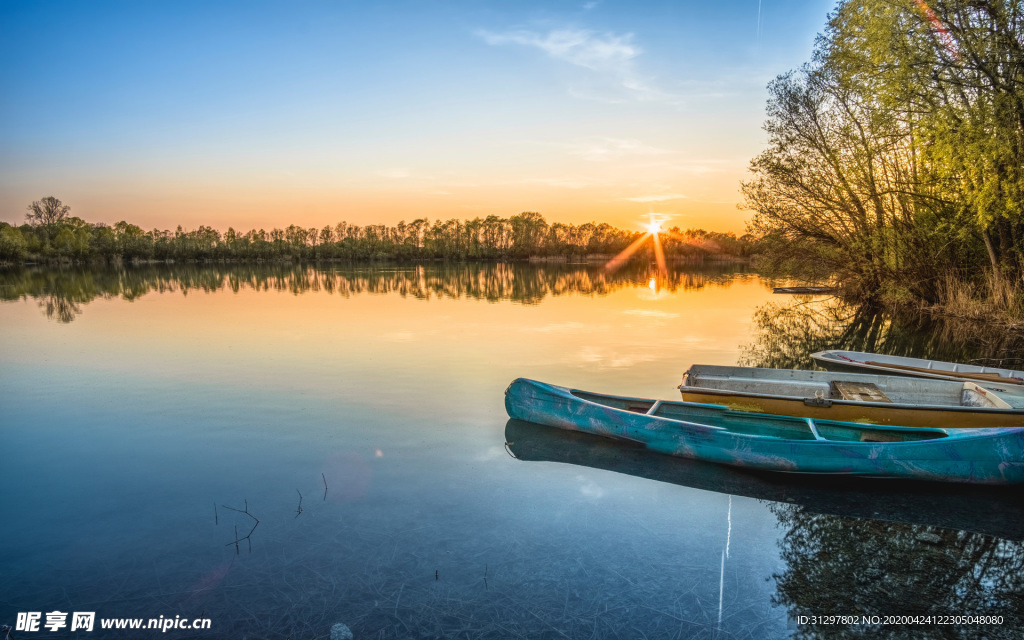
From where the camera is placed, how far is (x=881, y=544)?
507 cm

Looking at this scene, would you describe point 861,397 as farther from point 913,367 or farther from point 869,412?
point 913,367

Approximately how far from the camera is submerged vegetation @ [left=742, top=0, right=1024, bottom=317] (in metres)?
13.3

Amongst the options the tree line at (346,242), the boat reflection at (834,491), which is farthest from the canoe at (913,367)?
the tree line at (346,242)

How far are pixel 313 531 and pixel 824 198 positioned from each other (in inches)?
897

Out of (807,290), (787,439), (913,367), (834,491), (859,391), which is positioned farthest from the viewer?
(807,290)

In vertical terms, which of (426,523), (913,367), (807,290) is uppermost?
(807,290)

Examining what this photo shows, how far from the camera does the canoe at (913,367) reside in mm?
9273

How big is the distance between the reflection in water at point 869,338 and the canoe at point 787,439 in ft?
17.8

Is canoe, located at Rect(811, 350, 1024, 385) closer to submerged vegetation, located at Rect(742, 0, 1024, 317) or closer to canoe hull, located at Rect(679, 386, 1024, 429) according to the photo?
canoe hull, located at Rect(679, 386, 1024, 429)

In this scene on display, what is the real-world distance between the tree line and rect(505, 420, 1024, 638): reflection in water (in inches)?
3251

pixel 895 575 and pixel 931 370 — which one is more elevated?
pixel 931 370

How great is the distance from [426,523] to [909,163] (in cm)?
2002

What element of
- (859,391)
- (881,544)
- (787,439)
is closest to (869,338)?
(859,391)

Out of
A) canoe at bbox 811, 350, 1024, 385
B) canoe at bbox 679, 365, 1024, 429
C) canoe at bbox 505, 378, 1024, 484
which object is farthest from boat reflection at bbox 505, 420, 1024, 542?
canoe at bbox 811, 350, 1024, 385
